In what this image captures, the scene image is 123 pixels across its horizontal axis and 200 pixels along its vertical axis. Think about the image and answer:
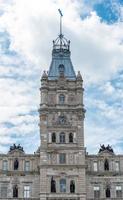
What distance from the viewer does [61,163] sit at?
318 ft

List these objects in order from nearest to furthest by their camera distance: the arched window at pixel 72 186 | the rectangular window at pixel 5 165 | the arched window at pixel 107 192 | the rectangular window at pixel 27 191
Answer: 1. the arched window at pixel 72 186
2. the rectangular window at pixel 27 191
3. the arched window at pixel 107 192
4. the rectangular window at pixel 5 165

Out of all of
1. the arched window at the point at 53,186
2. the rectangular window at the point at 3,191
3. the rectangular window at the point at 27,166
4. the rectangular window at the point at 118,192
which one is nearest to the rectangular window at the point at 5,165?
the rectangular window at the point at 3,191

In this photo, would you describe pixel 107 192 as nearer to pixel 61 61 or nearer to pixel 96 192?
pixel 96 192

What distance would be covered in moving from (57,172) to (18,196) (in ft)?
27.8

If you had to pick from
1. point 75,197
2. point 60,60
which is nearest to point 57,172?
point 75,197

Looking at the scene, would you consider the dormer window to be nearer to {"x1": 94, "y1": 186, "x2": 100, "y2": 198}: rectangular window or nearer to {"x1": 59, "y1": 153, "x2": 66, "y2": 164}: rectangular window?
{"x1": 59, "y1": 153, "x2": 66, "y2": 164}: rectangular window

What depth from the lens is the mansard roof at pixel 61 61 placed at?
10531 centimetres

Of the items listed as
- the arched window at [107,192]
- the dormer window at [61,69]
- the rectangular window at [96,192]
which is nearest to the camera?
the rectangular window at [96,192]

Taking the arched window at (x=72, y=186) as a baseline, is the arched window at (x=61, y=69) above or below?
above

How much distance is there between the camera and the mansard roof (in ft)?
346

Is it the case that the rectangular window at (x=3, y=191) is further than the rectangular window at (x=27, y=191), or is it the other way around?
the rectangular window at (x=27, y=191)

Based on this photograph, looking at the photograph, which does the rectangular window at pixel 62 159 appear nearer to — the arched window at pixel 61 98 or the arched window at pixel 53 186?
the arched window at pixel 53 186

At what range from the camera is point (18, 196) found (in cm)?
9612

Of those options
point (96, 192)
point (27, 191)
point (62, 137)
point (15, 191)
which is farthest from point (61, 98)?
point (15, 191)
